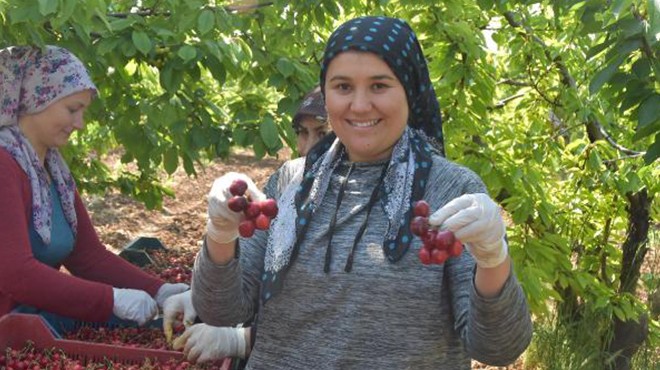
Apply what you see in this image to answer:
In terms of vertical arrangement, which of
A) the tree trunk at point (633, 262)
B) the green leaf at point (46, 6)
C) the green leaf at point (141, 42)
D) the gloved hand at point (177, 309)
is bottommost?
the tree trunk at point (633, 262)

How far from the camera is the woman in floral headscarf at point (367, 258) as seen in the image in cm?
193

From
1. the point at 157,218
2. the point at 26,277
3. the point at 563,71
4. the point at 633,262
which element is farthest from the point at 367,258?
the point at 157,218

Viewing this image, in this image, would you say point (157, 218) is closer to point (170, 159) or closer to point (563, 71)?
point (170, 159)

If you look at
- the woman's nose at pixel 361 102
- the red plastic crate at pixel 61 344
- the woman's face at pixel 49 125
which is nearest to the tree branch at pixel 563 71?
the woman's face at pixel 49 125

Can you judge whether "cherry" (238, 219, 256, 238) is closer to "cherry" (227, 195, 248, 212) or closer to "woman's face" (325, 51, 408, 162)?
"cherry" (227, 195, 248, 212)

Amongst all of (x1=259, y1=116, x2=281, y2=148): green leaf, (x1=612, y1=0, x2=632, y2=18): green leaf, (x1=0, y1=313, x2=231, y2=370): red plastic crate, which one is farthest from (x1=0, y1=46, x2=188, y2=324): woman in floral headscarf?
(x1=612, y1=0, x2=632, y2=18): green leaf

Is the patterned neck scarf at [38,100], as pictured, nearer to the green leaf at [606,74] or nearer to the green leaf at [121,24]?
the green leaf at [121,24]

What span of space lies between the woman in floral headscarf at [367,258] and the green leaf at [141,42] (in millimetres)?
1640

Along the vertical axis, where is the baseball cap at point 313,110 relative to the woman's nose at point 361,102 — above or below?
below

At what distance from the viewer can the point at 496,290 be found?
1.80 m

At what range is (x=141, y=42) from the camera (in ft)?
11.8

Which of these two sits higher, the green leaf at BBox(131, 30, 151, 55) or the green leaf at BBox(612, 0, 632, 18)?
the green leaf at BBox(612, 0, 632, 18)

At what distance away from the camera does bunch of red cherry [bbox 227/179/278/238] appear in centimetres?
191

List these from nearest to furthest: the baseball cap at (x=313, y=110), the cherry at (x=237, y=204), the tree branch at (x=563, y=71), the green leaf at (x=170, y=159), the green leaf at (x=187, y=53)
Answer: the cherry at (x=237, y=204) → the baseball cap at (x=313, y=110) → the green leaf at (x=187, y=53) → the green leaf at (x=170, y=159) → the tree branch at (x=563, y=71)
